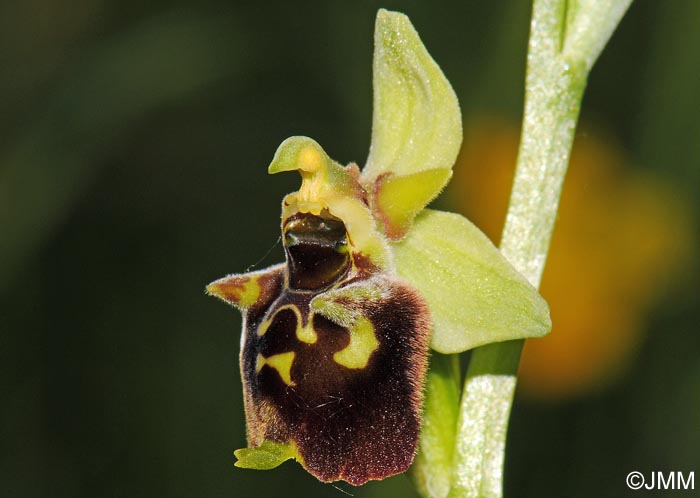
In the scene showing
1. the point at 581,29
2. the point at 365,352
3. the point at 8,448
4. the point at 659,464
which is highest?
the point at 581,29

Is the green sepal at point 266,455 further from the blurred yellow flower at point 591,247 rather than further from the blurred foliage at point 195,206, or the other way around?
the blurred yellow flower at point 591,247

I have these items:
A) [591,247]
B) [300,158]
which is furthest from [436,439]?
[591,247]

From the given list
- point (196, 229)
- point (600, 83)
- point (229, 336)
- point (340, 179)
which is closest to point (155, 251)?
point (196, 229)

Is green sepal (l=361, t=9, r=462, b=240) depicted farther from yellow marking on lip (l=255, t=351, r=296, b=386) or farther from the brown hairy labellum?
yellow marking on lip (l=255, t=351, r=296, b=386)

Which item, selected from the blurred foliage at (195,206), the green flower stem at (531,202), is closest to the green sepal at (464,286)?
the green flower stem at (531,202)

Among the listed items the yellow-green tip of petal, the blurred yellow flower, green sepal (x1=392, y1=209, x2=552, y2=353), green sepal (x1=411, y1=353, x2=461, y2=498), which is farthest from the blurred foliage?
the yellow-green tip of petal

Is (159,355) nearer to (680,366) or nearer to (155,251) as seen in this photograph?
(155,251)

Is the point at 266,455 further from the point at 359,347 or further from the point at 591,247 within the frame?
the point at 591,247
